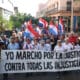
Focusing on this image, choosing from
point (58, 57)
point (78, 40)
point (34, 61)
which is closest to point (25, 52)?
point (34, 61)

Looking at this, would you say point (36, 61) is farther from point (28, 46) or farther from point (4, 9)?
point (4, 9)

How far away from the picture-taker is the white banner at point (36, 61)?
1176cm

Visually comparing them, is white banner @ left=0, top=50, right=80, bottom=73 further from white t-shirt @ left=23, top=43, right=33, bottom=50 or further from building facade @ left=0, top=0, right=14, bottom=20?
building facade @ left=0, top=0, right=14, bottom=20

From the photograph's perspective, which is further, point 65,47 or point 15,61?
point 65,47

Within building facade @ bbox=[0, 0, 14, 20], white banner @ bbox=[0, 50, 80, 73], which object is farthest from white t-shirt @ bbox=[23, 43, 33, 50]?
building facade @ bbox=[0, 0, 14, 20]

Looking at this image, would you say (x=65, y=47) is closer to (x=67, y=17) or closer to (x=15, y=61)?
(x=15, y=61)

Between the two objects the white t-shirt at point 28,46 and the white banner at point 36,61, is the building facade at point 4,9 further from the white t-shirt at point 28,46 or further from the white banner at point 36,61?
the white banner at point 36,61

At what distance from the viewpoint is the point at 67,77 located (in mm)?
12445

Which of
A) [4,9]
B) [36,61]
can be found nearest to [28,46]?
[36,61]

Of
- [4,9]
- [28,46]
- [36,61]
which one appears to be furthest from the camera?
[4,9]

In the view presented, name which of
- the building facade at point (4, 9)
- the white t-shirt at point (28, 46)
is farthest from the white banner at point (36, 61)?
the building facade at point (4, 9)

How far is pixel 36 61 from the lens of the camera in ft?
39.4

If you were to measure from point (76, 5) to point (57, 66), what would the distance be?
57.9 metres

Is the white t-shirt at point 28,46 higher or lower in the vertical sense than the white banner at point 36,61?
higher
